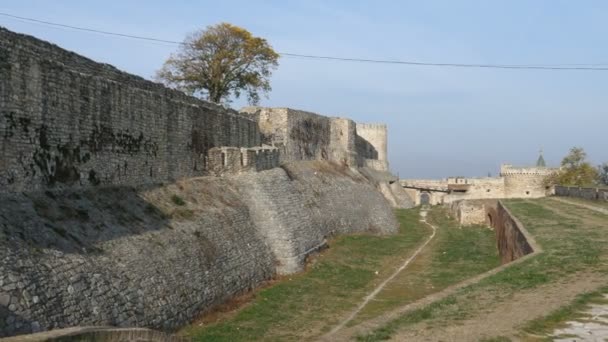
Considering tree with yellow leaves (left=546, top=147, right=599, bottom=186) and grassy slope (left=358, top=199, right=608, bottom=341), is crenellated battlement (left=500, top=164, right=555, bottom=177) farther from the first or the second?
grassy slope (left=358, top=199, right=608, bottom=341)

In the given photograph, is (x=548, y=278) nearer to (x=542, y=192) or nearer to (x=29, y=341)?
(x=29, y=341)

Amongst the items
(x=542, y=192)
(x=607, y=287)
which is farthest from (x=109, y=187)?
(x=542, y=192)

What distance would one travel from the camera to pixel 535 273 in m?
14.4

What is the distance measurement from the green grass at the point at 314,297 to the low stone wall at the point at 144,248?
2.32ft

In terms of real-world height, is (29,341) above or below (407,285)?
above

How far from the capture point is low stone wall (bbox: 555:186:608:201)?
124ft

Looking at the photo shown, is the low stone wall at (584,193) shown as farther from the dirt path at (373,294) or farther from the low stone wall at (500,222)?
the dirt path at (373,294)

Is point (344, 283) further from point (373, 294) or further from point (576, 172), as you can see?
point (576, 172)

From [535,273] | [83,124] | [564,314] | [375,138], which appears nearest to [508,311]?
[564,314]

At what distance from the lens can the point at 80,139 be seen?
15.1 meters

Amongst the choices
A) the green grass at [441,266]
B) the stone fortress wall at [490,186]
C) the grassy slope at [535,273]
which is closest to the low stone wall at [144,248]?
the green grass at [441,266]

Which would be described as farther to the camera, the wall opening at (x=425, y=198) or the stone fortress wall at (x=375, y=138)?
the wall opening at (x=425, y=198)

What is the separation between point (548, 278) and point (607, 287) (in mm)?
1453

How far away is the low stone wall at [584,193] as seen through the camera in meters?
37.8
